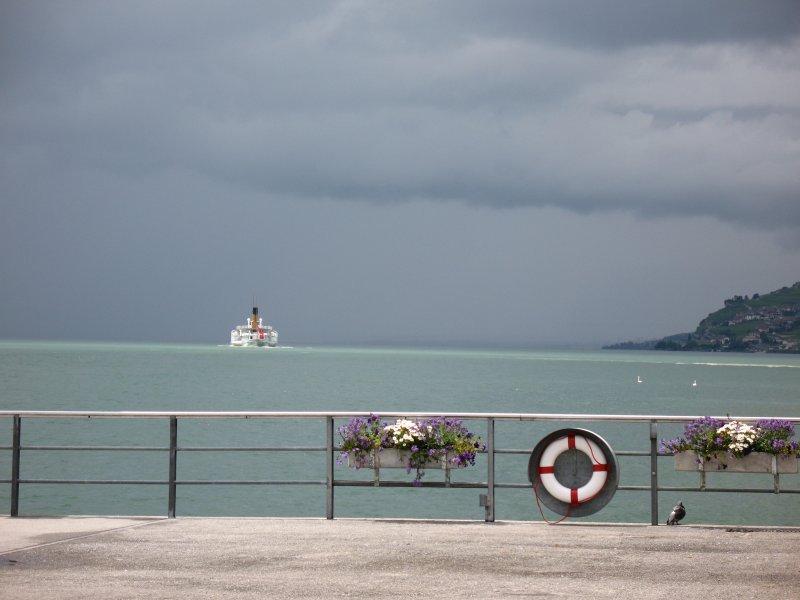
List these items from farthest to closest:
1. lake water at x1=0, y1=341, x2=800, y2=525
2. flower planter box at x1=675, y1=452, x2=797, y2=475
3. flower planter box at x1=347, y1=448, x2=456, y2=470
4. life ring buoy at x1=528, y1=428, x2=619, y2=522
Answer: lake water at x1=0, y1=341, x2=800, y2=525, flower planter box at x1=347, y1=448, x2=456, y2=470, flower planter box at x1=675, y1=452, x2=797, y2=475, life ring buoy at x1=528, y1=428, x2=619, y2=522

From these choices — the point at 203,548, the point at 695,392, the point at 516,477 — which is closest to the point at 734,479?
the point at 516,477

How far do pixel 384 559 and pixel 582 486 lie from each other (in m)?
2.70

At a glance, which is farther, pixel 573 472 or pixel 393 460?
pixel 393 460

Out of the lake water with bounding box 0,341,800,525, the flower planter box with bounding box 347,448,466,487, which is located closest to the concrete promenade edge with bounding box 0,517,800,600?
the flower planter box with bounding box 347,448,466,487

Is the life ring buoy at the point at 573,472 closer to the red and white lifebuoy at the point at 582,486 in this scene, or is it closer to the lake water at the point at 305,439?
the red and white lifebuoy at the point at 582,486

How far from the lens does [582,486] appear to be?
33.1ft

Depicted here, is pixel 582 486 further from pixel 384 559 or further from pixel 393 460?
pixel 384 559

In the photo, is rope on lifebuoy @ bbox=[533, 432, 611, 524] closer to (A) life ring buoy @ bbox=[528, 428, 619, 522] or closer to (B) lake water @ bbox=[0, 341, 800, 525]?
(A) life ring buoy @ bbox=[528, 428, 619, 522]

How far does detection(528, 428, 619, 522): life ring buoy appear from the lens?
32.6 feet

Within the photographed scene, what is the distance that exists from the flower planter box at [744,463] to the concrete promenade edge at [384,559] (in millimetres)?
782

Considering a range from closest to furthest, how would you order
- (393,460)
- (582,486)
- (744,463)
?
(582,486) → (744,463) → (393,460)

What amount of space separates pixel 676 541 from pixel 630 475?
28.0m

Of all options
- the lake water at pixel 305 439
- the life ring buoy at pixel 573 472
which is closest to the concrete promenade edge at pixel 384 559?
the life ring buoy at pixel 573 472

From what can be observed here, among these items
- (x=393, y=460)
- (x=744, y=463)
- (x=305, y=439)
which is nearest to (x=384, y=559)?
(x=393, y=460)
